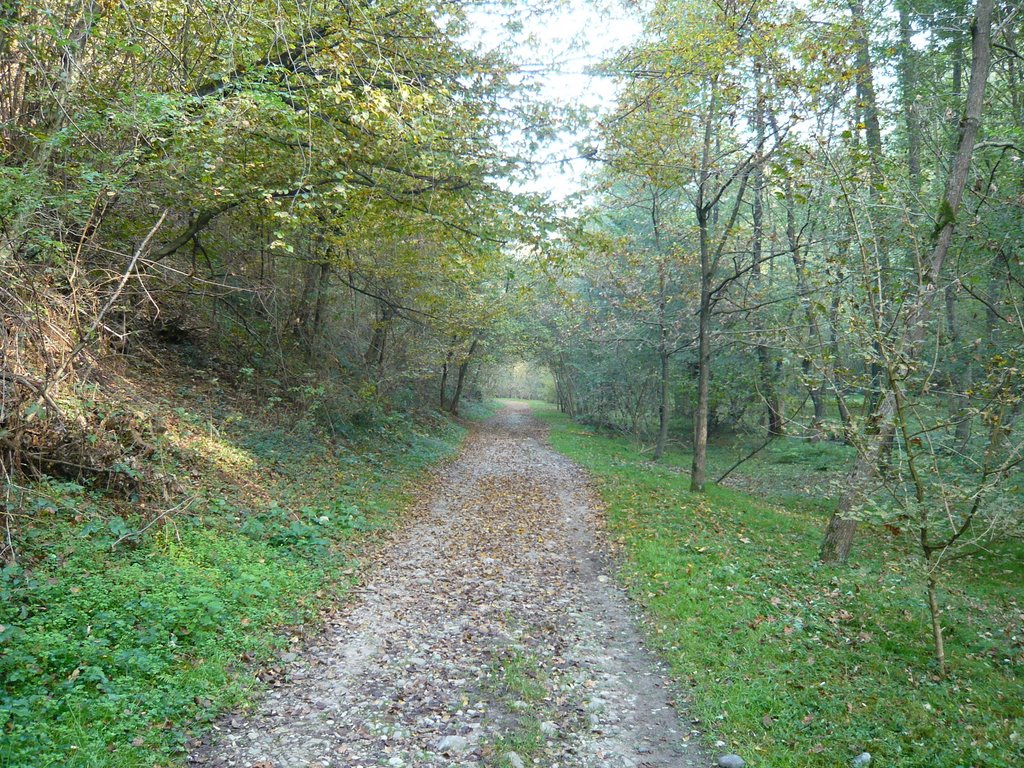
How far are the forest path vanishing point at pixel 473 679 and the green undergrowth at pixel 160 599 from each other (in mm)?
464

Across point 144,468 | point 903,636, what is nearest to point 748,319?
point 903,636

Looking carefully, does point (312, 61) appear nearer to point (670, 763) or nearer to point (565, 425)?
point (670, 763)

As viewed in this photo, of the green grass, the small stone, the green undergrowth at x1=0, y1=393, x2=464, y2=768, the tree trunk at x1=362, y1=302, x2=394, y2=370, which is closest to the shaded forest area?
the green undergrowth at x1=0, y1=393, x2=464, y2=768

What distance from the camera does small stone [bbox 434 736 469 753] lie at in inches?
176

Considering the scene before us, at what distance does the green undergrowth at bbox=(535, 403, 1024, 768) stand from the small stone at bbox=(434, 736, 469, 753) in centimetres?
206

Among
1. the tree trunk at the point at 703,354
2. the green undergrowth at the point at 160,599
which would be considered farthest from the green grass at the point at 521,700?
the tree trunk at the point at 703,354

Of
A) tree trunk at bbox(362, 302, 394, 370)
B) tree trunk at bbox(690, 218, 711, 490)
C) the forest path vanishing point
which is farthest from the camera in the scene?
tree trunk at bbox(362, 302, 394, 370)

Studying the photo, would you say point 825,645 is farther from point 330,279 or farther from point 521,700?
point 330,279

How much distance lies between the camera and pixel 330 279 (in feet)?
55.2

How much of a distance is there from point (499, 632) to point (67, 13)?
924cm

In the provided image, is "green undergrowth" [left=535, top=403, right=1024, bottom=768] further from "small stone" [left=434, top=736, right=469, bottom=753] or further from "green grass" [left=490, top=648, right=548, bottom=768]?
"small stone" [left=434, top=736, right=469, bottom=753]

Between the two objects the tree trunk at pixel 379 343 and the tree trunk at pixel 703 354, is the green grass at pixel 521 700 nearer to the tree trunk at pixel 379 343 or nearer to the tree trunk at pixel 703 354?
the tree trunk at pixel 703 354

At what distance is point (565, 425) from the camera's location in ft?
124

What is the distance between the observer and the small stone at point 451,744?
4.46 metres
